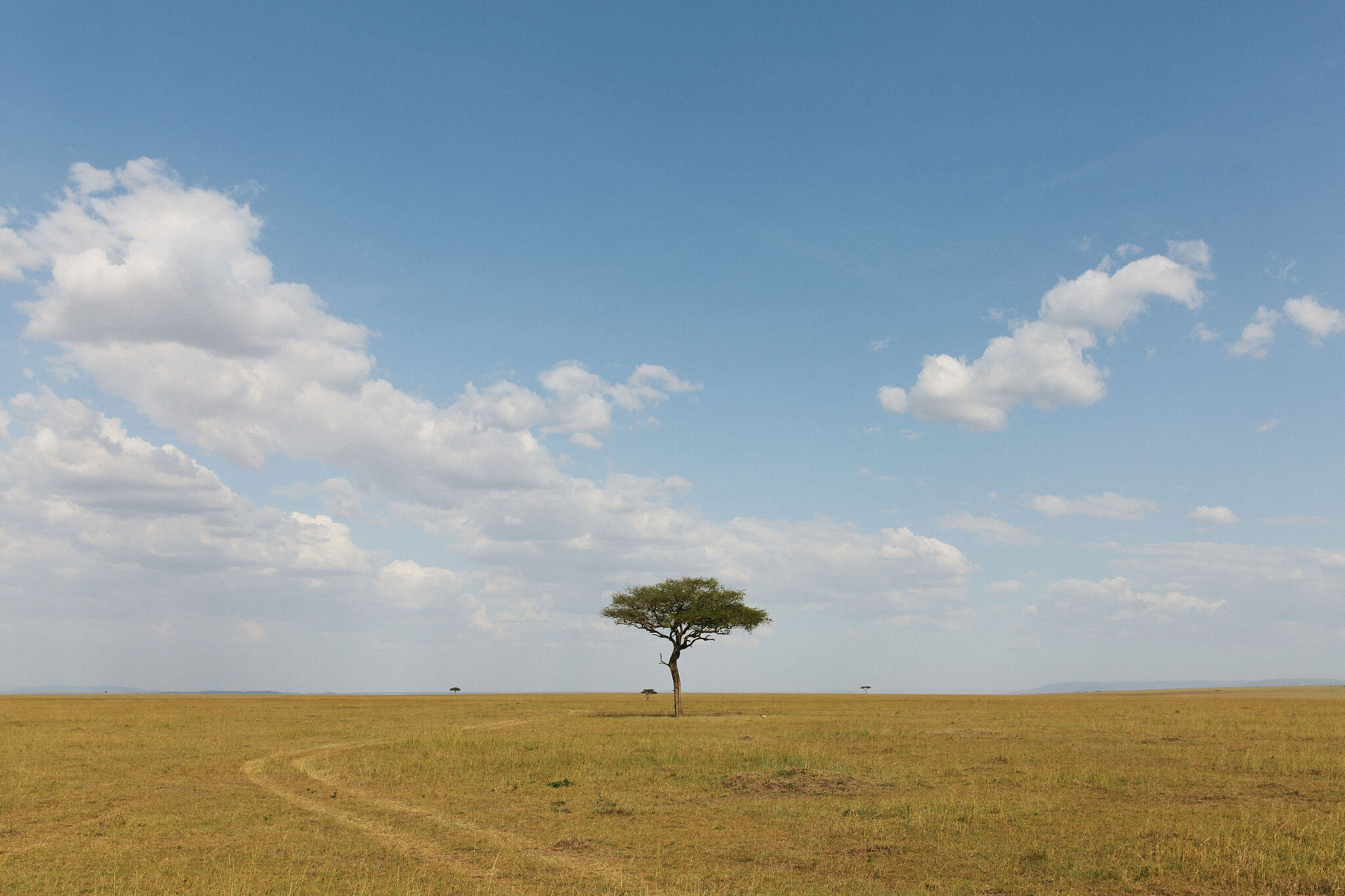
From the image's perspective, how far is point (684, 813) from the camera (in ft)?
73.9

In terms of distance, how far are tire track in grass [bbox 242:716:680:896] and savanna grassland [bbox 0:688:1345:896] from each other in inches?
4.5

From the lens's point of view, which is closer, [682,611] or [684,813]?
[684,813]

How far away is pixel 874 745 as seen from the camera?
38406mm

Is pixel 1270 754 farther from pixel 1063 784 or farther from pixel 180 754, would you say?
pixel 180 754

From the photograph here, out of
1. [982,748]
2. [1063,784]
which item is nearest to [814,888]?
[1063,784]

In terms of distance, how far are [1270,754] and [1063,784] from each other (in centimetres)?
1305

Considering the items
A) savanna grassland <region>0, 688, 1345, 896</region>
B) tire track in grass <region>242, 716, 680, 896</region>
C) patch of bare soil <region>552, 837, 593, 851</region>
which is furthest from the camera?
patch of bare soil <region>552, 837, 593, 851</region>

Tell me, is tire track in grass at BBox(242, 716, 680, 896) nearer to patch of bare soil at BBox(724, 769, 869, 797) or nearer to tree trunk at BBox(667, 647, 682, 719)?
patch of bare soil at BBox(724, 769, 869, 797)

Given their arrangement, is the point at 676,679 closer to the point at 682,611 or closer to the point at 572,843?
the point at 682,611

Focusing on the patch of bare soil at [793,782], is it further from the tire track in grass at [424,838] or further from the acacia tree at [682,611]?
the acacia tree at [682,611]

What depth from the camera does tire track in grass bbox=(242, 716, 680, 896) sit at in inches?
632

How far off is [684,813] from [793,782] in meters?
5.30

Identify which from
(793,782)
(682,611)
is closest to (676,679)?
(682,611)

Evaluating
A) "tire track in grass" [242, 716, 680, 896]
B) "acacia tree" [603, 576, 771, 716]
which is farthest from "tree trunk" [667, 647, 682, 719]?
"tire track in grass" [242, 716, 680, 896]
